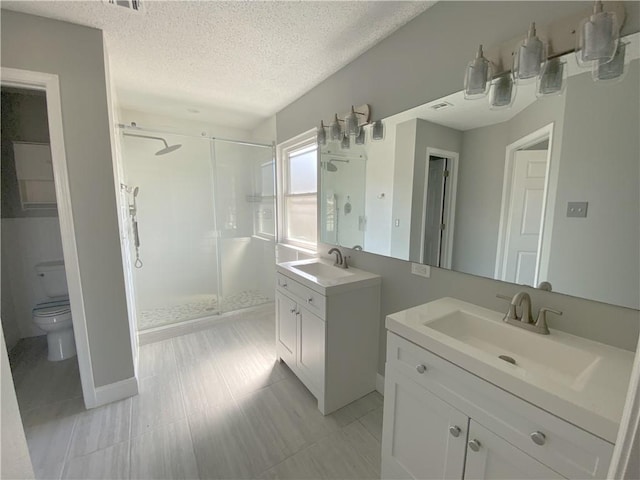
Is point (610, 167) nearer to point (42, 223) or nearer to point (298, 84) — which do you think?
point (298, 84)

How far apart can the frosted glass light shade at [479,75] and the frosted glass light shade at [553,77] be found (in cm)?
20

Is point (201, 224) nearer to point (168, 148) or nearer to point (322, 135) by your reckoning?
point (168, 148)

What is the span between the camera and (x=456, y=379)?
0.94 meters

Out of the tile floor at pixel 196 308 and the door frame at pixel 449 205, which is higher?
the door frame at pixel 449 205

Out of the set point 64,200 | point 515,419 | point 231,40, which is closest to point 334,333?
point 515,419

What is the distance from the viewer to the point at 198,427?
1.65 metres

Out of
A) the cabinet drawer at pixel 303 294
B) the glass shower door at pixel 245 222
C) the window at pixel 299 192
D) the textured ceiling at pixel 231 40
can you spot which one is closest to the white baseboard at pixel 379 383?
the cabinet drawer at pixel 303 294

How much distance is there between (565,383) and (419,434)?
0.61 meters

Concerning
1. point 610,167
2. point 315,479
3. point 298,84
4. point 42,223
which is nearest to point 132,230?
Result: point 42,223

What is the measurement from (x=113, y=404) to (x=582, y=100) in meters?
3.10

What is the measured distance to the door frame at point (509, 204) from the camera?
1.11m

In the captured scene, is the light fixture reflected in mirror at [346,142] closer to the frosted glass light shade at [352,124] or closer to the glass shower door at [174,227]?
the frosted glass light shade at [352,124]

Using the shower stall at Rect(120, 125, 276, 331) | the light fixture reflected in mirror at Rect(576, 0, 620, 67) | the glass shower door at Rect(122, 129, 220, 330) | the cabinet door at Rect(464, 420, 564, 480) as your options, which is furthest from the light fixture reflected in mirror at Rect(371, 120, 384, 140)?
the glass shower door at Rect(122, 129, 220, 330)

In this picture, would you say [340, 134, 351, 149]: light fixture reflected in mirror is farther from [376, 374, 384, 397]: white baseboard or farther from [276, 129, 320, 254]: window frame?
[376, 374, 384, 397]: white baseboard
